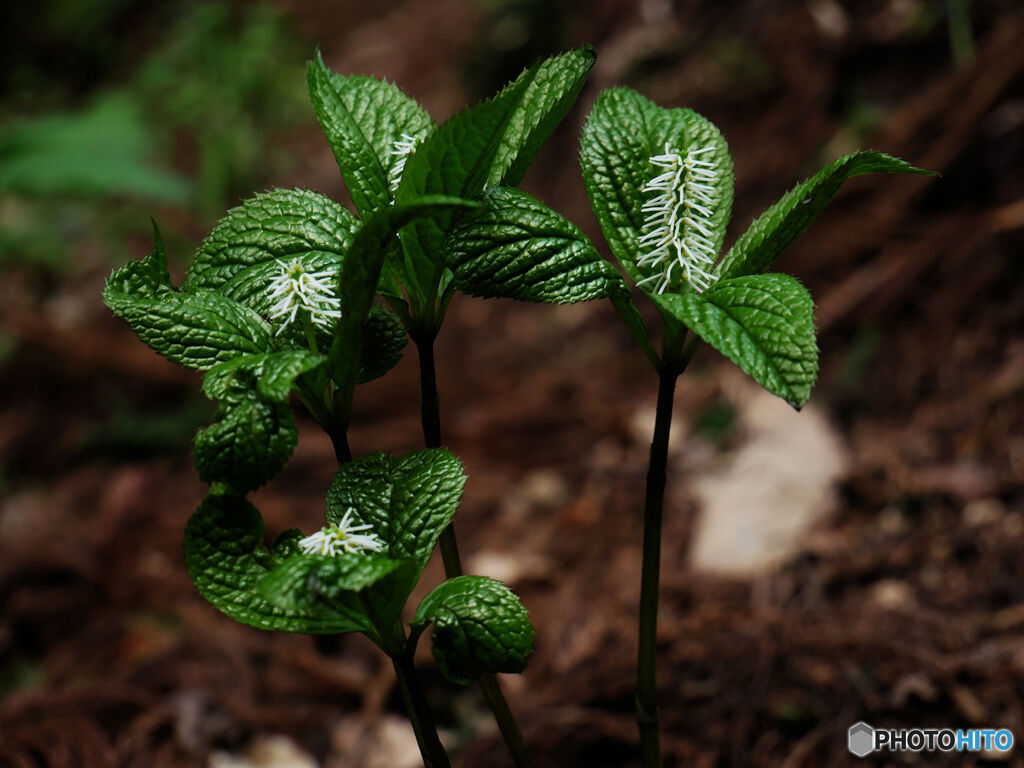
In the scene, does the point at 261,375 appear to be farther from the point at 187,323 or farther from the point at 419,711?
the point at 419,711

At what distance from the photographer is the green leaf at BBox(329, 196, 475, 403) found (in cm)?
68

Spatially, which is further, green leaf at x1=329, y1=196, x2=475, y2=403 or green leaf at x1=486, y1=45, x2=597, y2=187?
green leaf at x1=486, y1=45, x2=597, y2=187

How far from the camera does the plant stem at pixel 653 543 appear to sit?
878 mm

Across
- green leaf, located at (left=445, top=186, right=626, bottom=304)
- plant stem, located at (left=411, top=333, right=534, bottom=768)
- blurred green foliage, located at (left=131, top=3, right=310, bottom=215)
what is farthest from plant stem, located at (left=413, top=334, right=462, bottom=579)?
blurred green foliage, located at (left=131, top=3, right=310, bottom=215)

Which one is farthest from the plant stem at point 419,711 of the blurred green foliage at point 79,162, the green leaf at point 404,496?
the blurred green foliage at point 79,162

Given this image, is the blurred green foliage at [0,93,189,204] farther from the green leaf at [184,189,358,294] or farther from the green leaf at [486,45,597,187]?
the green leaf at [486,45,597,187]

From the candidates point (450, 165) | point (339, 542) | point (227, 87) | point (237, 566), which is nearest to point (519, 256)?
point (450, 165)

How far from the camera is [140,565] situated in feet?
7.50

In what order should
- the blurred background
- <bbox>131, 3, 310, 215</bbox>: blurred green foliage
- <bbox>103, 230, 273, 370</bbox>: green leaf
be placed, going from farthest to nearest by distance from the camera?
<bbox>131, 3, 310, 215</bbox>: blurred green foliage → the blurred background → <bbox>103, 230, 273, 370</bbox>: green leaf

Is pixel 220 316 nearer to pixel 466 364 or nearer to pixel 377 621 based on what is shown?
pixel 377 621

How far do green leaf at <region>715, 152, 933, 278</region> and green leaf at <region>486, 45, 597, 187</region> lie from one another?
0.78 feet

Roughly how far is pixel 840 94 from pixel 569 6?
165cm

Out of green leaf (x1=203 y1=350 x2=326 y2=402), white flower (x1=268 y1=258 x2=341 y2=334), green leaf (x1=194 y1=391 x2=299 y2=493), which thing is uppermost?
white flower (x1=268 y1=258 x2=341 y2=334)

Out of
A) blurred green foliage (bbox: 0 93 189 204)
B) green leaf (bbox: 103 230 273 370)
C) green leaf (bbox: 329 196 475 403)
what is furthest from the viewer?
blurred green foliage (bbox: 0 93 189 204)
